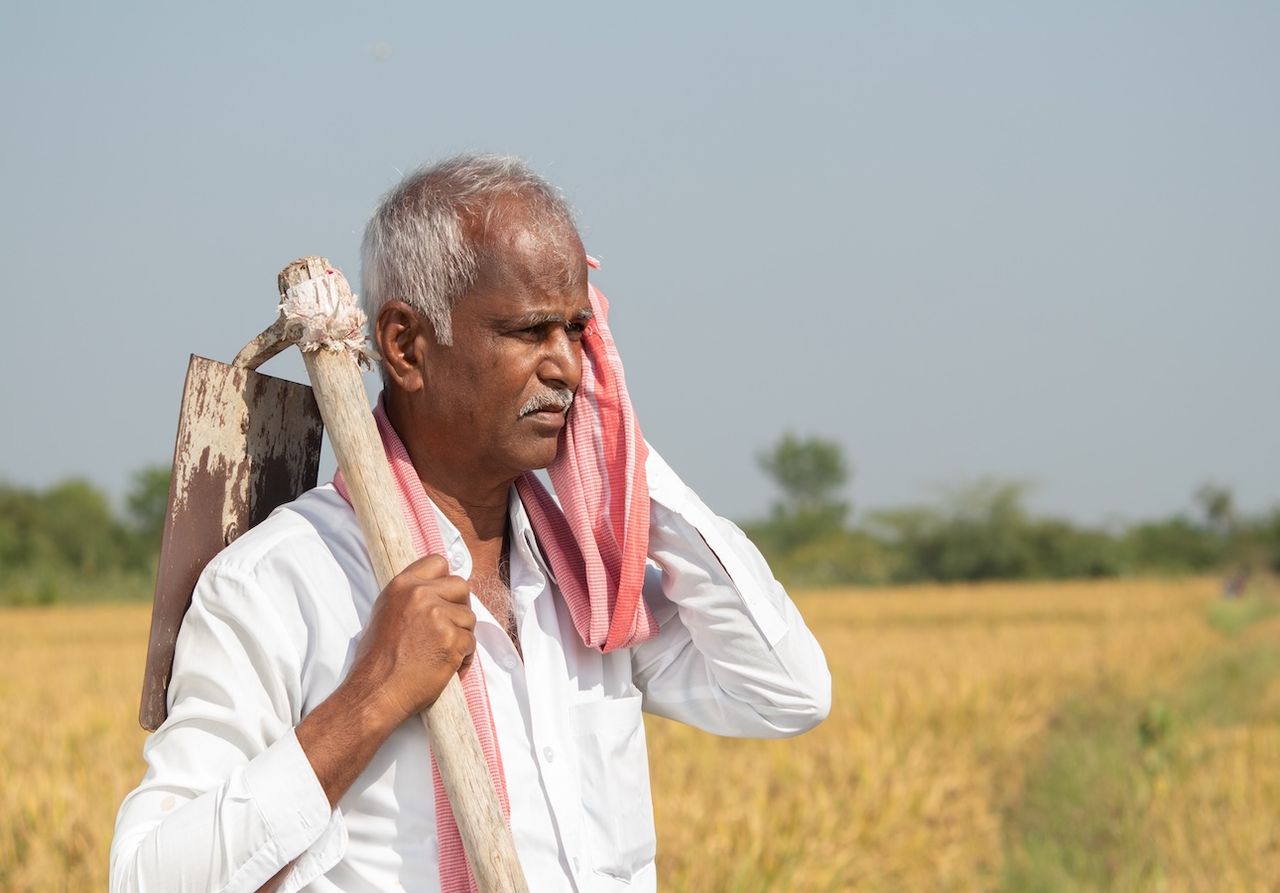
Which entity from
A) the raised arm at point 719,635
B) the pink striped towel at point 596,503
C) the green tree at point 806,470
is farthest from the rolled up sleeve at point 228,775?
the green tree at point 806,470

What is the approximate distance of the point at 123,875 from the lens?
171 cm

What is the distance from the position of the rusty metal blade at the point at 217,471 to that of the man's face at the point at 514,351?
241 mm

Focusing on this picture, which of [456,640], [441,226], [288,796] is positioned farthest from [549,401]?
[288,796]

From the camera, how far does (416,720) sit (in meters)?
1.91

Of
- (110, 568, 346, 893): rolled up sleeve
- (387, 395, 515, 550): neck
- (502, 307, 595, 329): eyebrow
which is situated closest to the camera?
(110, 568, 346, 893): rolled up sleeve

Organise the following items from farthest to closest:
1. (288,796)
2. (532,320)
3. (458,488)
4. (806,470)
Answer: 1. (806,470)
2. (458,488)
3. (532,320)
4. (288,796)

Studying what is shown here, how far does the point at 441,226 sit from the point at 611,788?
2.93 ft

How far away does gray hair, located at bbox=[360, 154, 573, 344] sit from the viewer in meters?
2.01

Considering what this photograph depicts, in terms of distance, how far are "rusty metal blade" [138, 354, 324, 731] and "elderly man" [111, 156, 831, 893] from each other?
0.20 feet

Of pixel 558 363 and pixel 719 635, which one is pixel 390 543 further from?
pixel 719 635

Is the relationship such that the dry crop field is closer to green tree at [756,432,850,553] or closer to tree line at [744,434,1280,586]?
tree line at [744,434,1280,586]

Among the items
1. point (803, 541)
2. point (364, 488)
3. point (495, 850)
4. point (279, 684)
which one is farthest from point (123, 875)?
point (803, 541)

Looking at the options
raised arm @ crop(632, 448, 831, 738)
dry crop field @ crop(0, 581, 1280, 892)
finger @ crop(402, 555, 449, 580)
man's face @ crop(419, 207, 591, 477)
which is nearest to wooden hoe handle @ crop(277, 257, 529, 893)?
finger @ crop(402, 555, 449, 580)

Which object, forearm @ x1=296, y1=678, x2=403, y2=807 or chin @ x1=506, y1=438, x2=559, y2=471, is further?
chin @ x1=506, y1=438, x2=559, y2=471
